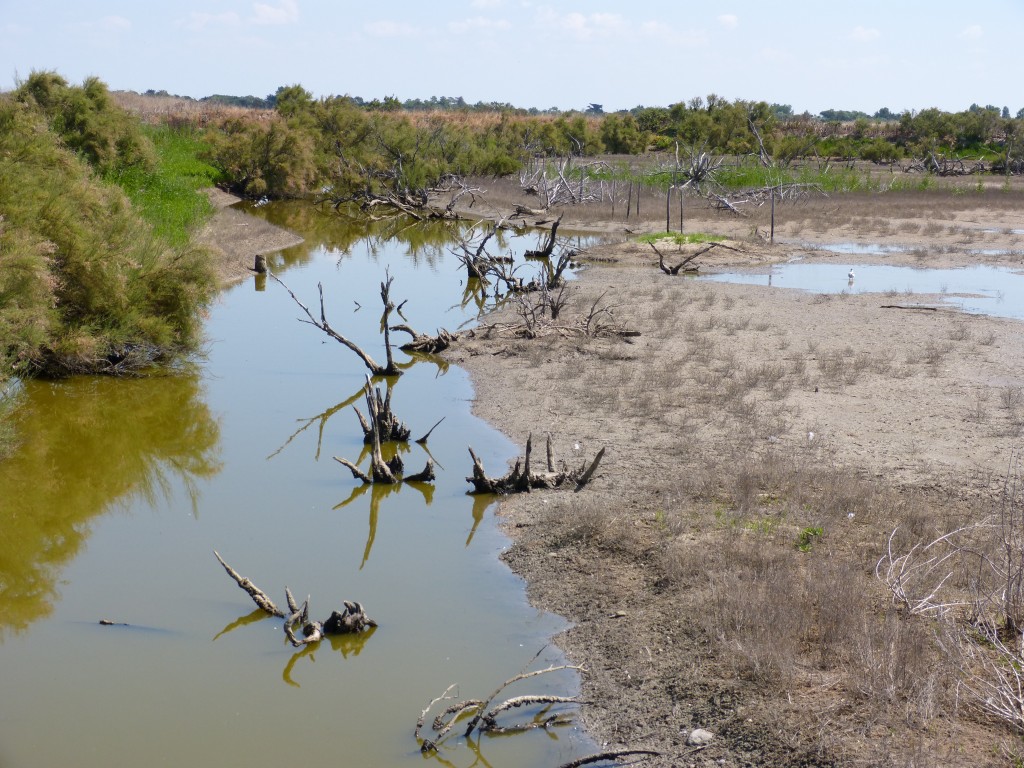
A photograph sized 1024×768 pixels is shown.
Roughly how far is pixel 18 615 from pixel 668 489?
5218 mm

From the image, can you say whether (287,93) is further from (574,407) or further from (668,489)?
(668,489)

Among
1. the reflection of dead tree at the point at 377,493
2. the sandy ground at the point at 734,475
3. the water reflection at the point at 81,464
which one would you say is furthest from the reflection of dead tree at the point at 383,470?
the water reflection at the point at 81,464

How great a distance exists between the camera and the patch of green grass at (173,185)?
72.5ft

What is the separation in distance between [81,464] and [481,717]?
7.11 m

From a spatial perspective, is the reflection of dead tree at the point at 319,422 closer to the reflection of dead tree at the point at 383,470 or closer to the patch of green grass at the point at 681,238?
the reflection of dead tree at the point at 383,470

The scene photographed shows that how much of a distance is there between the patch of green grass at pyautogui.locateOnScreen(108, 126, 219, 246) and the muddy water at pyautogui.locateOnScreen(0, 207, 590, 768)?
451 centimetres

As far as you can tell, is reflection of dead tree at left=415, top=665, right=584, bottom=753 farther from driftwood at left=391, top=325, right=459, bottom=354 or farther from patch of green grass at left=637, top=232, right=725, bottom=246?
patch of green grass at left=637, top=232, right=725, bottom=246

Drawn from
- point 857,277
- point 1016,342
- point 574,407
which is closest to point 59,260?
point 574,407

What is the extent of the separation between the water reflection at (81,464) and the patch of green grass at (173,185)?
10.2 feet

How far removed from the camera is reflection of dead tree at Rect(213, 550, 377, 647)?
7.06 meters

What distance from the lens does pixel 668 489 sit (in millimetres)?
9070

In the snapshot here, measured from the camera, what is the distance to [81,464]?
11.3 meters

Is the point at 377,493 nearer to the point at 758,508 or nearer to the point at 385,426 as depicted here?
the point at 385,426

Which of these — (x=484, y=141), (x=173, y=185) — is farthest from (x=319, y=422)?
(x=484, y=141)
